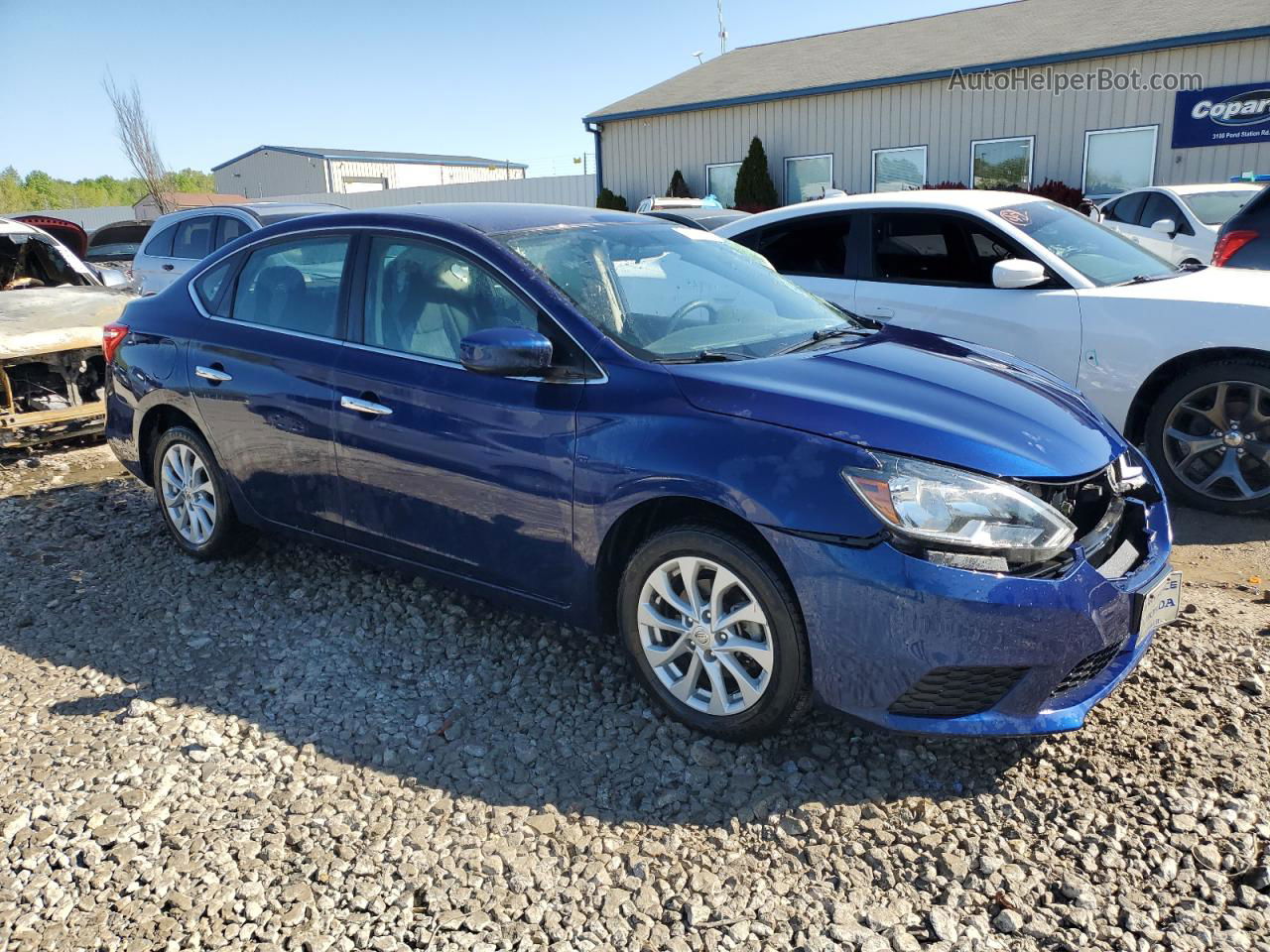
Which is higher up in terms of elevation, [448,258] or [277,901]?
[448,258]

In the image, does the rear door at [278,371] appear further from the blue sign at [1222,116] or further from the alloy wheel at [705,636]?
the blue sign at [1222,116]

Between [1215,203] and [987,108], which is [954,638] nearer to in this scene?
[1215,203]

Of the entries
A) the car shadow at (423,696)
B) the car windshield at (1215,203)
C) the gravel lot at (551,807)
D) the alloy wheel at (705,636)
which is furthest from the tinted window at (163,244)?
the car windshield at (1215,203)

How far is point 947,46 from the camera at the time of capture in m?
20.5

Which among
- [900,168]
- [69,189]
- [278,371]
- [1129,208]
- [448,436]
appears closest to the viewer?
[448,436]

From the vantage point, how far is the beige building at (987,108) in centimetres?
1658

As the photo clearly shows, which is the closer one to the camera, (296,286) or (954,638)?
(954,638)

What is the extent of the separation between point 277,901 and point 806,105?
2096cm

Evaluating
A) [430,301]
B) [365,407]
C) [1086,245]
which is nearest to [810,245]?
[1086,245]

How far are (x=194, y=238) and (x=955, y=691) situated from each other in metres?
10.1

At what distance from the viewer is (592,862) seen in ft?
8.89

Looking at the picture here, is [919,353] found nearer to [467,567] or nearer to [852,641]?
[852,641]

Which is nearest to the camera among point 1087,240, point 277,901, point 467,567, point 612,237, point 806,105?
point 277,901

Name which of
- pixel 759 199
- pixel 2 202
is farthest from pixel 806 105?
pixel 2 202
